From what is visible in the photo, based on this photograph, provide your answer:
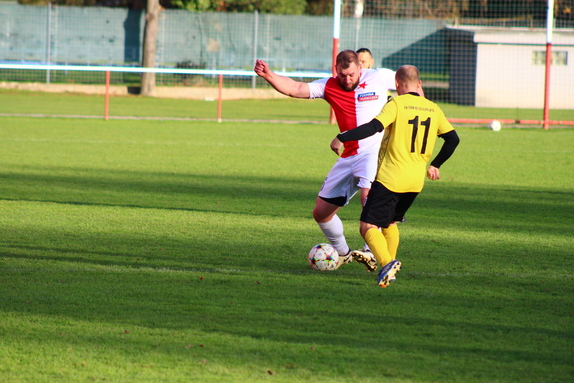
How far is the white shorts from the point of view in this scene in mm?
6406

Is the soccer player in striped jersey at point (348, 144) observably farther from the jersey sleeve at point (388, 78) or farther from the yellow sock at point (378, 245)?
the yellow sock at point (378, 245)

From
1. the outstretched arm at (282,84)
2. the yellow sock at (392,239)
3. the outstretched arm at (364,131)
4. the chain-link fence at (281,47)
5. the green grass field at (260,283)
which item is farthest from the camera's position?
the chain-link fence at (281,47)

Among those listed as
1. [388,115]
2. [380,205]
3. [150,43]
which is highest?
[150,43]

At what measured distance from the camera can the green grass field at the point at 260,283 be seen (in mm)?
4246

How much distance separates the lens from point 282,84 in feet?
20.7

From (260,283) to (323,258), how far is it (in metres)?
0.72

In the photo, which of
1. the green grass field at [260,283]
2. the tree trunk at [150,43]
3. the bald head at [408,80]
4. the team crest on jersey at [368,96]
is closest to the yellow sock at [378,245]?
the green grass field at [260,283]

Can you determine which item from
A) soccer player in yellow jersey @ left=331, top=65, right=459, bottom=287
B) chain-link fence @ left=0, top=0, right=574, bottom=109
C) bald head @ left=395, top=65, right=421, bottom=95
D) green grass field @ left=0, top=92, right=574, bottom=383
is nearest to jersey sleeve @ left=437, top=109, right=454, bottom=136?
soccer player in yellow jersey @ left=331, top=65, right=459, bottom=287

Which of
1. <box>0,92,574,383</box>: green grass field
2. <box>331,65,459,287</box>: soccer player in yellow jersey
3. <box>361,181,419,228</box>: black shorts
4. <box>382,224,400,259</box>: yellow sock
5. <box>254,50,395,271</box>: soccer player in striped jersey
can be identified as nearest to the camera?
<box>0,92,574,383</box>: green grass field

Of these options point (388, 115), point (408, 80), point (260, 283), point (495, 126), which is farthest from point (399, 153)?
Result: point (495, 126)

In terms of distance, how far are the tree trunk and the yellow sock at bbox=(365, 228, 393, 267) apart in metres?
26.9

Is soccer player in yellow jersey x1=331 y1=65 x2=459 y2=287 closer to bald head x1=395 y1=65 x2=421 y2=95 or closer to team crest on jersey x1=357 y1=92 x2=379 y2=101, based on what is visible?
bald head x1=395 y1=65 x2=421 y2=95

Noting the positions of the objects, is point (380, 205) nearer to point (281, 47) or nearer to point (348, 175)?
point (348, 175)

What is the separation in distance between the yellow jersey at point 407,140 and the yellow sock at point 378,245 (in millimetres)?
355
